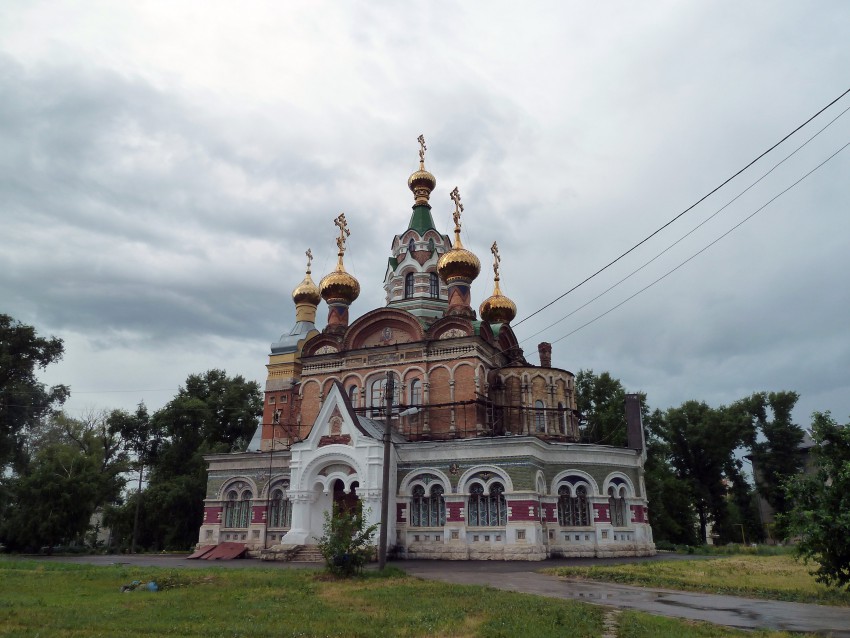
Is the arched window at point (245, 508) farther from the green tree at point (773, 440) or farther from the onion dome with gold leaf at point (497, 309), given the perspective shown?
the green tree at point (773, 440)

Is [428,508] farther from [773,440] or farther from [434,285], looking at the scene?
[773,440]

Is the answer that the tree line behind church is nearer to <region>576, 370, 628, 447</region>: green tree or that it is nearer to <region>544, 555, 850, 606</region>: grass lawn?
<region>576, 370, 628, 447</region>: green tree

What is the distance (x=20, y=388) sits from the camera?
3522cm

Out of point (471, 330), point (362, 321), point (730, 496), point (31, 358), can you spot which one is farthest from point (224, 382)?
point (730, 496)

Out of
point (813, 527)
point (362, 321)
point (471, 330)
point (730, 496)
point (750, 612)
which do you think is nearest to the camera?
point (750, 612)

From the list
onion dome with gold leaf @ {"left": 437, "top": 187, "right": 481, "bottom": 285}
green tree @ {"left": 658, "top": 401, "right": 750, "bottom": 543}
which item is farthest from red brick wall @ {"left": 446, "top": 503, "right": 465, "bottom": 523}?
green tree @ {"left": 658, "top": 401, "right": 750, "bottom": 543}

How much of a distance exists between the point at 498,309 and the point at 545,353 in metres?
3.51

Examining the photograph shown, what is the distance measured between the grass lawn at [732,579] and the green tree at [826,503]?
66cm

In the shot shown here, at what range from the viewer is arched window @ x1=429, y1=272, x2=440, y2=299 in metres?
34.9

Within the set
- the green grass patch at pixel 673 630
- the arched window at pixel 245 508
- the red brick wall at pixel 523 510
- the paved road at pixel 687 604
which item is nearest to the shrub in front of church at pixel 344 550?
the paved road at pixel 687 604

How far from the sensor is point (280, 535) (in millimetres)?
26844

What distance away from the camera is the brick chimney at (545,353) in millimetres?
31639

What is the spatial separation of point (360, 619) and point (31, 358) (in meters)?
35.5

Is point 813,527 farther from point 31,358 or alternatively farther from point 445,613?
point 31,358
